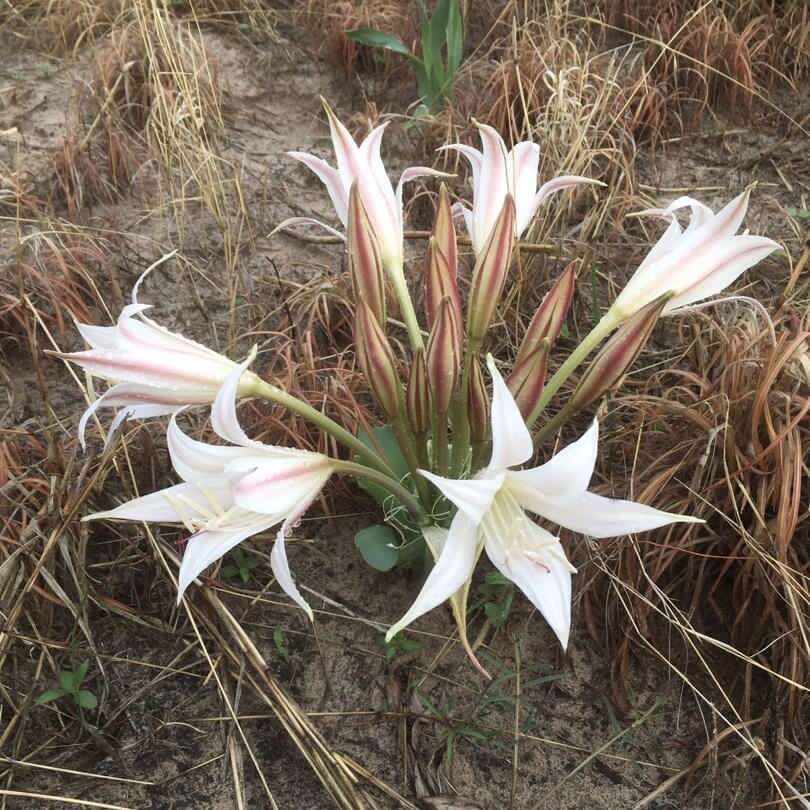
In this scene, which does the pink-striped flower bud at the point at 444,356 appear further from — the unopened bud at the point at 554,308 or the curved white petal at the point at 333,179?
the curved white petal at the point at 333,179

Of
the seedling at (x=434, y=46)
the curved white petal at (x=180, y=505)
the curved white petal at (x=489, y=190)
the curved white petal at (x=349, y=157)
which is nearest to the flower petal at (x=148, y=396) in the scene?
the curved white petal at (x=180, y=505)

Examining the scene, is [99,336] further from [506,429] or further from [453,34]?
[453,34]

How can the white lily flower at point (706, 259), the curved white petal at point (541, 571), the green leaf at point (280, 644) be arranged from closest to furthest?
the curved white petal at point (541, 571) → the white lily flower at point (706, 259) → the green leaf at point (280, 644)

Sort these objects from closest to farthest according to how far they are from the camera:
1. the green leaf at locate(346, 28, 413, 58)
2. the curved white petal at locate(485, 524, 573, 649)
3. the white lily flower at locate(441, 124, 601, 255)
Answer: the curved white petal at locate(485, 524, 573, 649) → the white lily flower at locate(441, 124, 601, 255) → the green leaf at locate(346, 28, 413, 58)

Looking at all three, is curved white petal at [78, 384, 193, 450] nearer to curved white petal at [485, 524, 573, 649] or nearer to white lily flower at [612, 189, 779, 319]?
curved white petal at [485, 524, 573, 649]

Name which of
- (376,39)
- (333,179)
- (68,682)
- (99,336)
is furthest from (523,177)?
(376,39)

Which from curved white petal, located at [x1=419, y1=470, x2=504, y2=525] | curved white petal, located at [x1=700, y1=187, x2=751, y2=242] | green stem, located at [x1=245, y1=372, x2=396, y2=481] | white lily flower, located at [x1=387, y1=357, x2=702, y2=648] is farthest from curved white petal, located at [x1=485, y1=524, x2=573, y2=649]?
curved white petal, located at [x1=700, y1=187, x2=751, y2=242]
